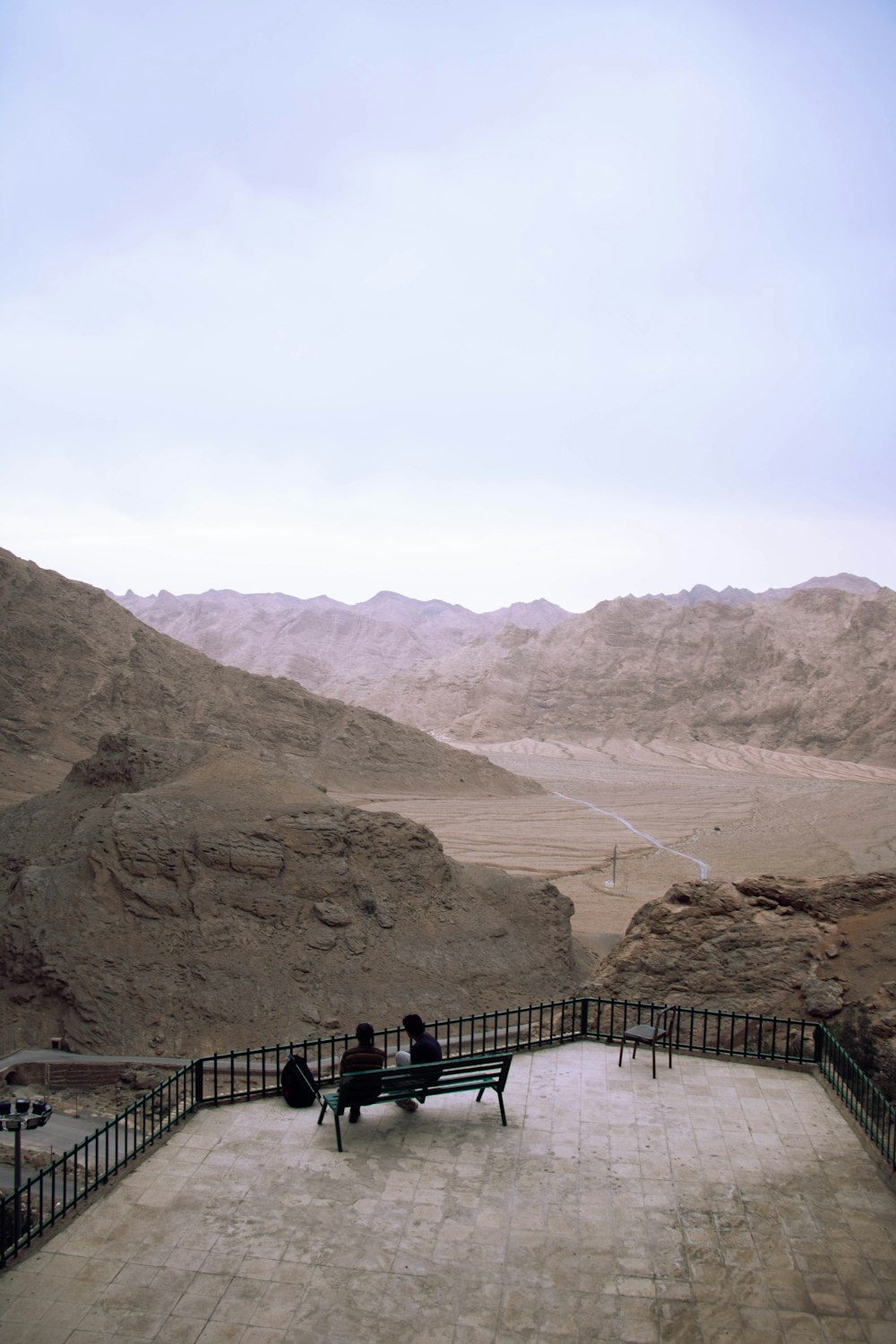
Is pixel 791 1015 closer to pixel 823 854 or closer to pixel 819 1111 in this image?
pixel 819 1111

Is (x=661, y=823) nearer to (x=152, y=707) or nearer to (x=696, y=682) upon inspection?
(x=152, y=707)

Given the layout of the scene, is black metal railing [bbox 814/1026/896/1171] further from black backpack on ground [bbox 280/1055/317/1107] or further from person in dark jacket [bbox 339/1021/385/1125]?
black backpack on ground [bbox 280/1055/317/1107]

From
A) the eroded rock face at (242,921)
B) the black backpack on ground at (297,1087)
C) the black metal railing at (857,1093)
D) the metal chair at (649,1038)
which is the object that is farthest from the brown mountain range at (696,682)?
the black backpack on ground at (297,1087)

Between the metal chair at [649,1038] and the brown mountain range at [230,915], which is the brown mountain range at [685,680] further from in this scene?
the metal chair at [649,1038]

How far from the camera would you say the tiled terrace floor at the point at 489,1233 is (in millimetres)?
5840

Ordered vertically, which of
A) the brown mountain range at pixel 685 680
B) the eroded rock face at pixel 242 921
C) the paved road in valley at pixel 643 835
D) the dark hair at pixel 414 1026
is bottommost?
the paved road in valley at pixel 643 835

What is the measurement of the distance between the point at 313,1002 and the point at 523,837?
2282cm

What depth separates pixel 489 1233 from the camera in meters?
6.74

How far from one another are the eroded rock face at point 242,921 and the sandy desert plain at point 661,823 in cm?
399

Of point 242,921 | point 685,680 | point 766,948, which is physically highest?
point 685,680

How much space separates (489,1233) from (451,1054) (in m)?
7.27

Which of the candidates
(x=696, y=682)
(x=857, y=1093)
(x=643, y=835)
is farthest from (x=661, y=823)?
(x=696, y=682)

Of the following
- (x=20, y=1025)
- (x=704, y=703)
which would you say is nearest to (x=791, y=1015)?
(x=20, y=1025)

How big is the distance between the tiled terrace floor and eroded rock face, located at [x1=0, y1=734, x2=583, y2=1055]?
6623 millimetres
